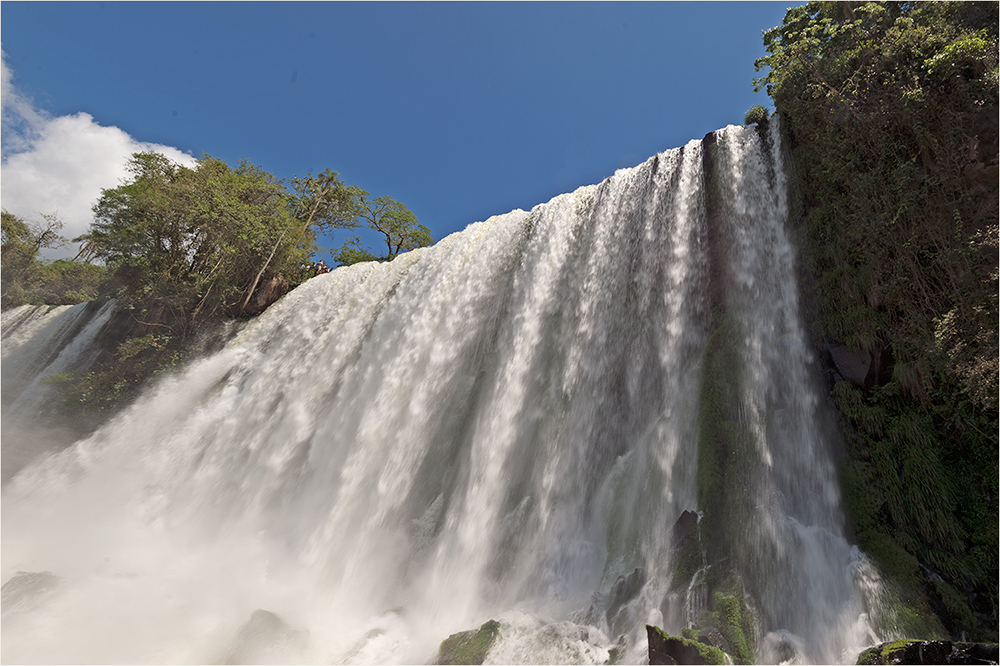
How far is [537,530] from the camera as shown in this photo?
6.96 metres

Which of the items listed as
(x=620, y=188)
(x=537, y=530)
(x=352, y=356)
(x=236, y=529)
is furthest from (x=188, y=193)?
(x=537, y=530)

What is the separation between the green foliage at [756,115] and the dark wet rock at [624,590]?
911cm

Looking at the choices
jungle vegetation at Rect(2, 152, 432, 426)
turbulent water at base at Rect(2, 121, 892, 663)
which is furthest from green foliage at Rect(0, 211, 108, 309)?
turbulent water at base at Rect(2, 121, 892, 663)

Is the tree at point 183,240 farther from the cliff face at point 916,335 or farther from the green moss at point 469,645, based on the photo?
the cliff face at point 916,335

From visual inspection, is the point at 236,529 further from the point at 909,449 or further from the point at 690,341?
the point at 909,449

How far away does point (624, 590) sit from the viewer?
18.3 ft

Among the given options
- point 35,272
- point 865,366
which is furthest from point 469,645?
point 35,272

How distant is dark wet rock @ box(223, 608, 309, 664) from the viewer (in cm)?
516

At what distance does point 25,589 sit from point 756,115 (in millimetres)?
15642

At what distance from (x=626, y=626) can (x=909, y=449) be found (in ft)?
13.9

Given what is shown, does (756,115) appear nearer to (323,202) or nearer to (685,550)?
(685,550)

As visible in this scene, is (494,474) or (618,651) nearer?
(618,651)

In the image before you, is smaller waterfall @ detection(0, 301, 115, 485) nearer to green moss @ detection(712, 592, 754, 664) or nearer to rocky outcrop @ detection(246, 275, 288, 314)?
rocky outcrop @ detection(246, 275, 288, 314)

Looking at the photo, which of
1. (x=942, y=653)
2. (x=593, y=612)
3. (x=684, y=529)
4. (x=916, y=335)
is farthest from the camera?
(x=684, y=529)
